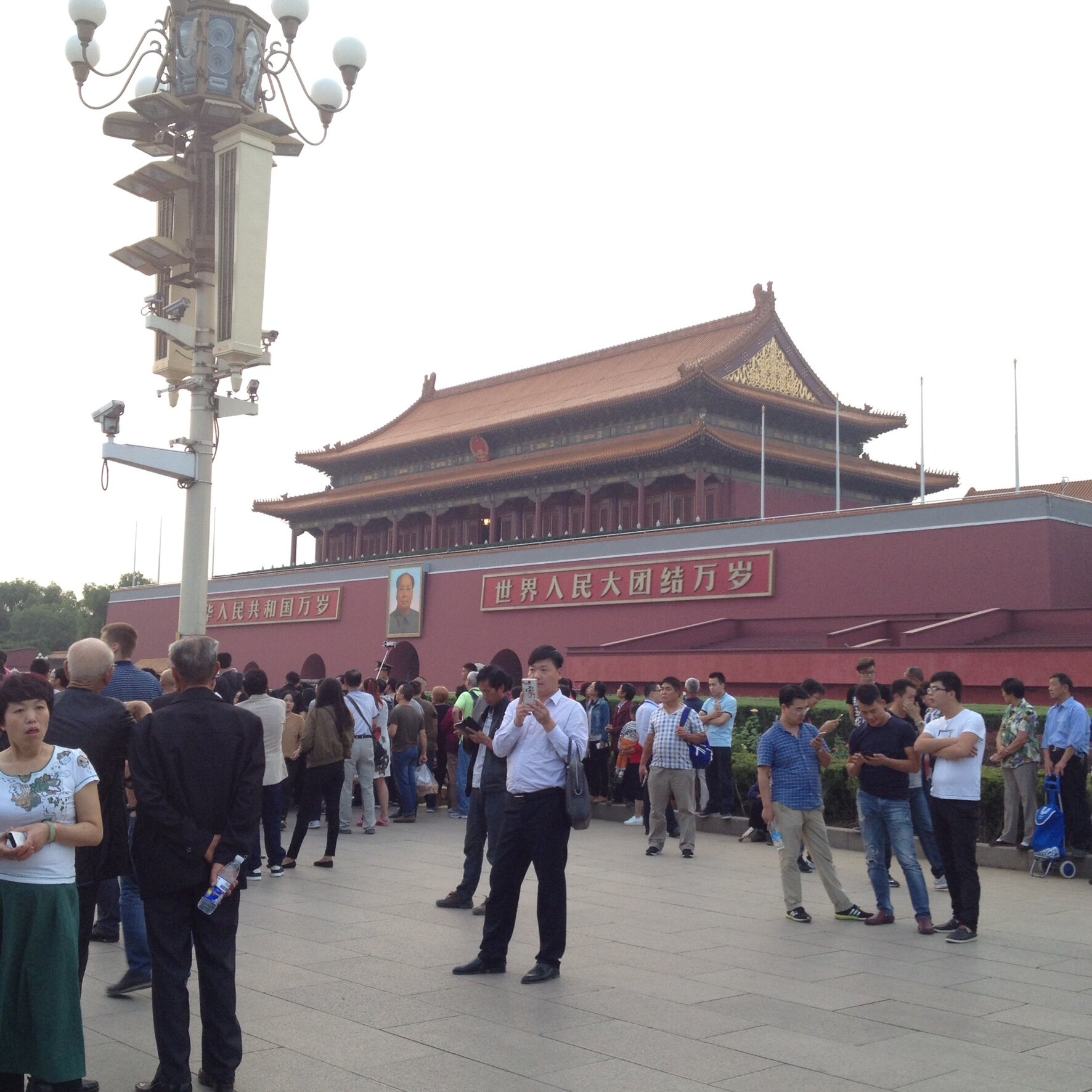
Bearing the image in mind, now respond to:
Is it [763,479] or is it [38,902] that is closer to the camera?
[38,902]

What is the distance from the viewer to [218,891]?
400 cm

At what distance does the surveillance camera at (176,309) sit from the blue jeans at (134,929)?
7771 millimetres

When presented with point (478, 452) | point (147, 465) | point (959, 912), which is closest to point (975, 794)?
point (959, 912)

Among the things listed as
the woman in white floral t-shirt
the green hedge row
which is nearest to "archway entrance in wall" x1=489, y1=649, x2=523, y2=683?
the green hedge row

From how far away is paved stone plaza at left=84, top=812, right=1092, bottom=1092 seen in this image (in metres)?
4.18

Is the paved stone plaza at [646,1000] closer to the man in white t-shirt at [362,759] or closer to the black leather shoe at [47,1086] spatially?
the black leather shoe at [47,1086]

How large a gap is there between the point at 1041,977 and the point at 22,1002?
4.41m

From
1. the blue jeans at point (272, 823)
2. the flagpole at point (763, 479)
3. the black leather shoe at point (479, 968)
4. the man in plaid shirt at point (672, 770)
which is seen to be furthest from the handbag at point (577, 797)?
the flagpole at point (763, 479)

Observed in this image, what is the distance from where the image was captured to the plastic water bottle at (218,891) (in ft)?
13.1

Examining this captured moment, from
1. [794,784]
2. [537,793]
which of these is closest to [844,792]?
[794,784]

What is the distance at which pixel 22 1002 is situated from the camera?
11.6 ft

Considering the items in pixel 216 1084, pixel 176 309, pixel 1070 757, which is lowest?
pixel 216 1084

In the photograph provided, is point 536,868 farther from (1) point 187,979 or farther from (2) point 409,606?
(2) point 409,606

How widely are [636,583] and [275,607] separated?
14.4 metres
